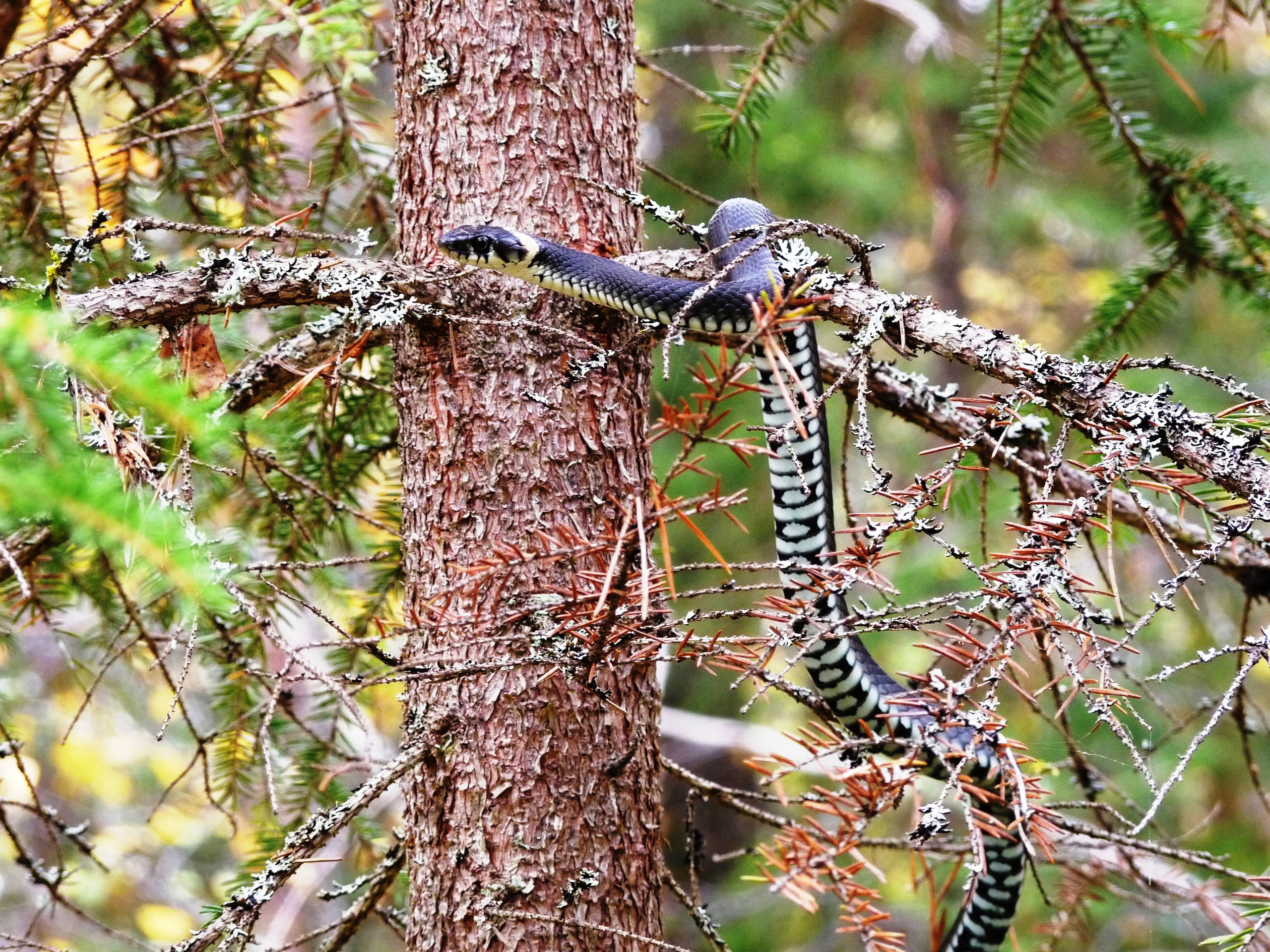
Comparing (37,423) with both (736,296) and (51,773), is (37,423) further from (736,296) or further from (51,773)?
(51,773)

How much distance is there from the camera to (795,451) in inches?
93.1

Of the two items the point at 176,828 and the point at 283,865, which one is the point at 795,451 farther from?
the point at 176,828

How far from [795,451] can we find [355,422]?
113 cm

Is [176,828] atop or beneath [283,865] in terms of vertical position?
atop

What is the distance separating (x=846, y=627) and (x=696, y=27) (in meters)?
8.82

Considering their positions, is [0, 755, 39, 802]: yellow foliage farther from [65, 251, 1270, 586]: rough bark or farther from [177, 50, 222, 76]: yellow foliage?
[65, 251, 1270, 586]: rough bark

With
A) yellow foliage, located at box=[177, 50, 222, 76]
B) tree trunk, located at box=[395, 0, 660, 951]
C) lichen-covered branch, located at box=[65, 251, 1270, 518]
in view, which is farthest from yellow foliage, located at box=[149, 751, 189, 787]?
lichen-covered branch, located at box=[65, 251, 1270, 518]

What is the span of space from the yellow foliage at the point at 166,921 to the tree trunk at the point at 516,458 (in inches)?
251

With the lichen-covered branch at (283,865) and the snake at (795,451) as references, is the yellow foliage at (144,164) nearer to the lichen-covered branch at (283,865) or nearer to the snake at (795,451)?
the snake at (795,451)

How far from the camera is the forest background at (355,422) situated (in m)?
1.75

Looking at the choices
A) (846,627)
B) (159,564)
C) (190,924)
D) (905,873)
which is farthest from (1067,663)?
(905,873)

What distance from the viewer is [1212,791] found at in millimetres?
8680

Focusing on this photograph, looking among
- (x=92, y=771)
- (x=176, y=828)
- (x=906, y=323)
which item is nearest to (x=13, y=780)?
(x=92, y=771)

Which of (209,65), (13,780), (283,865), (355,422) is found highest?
(209,65)
